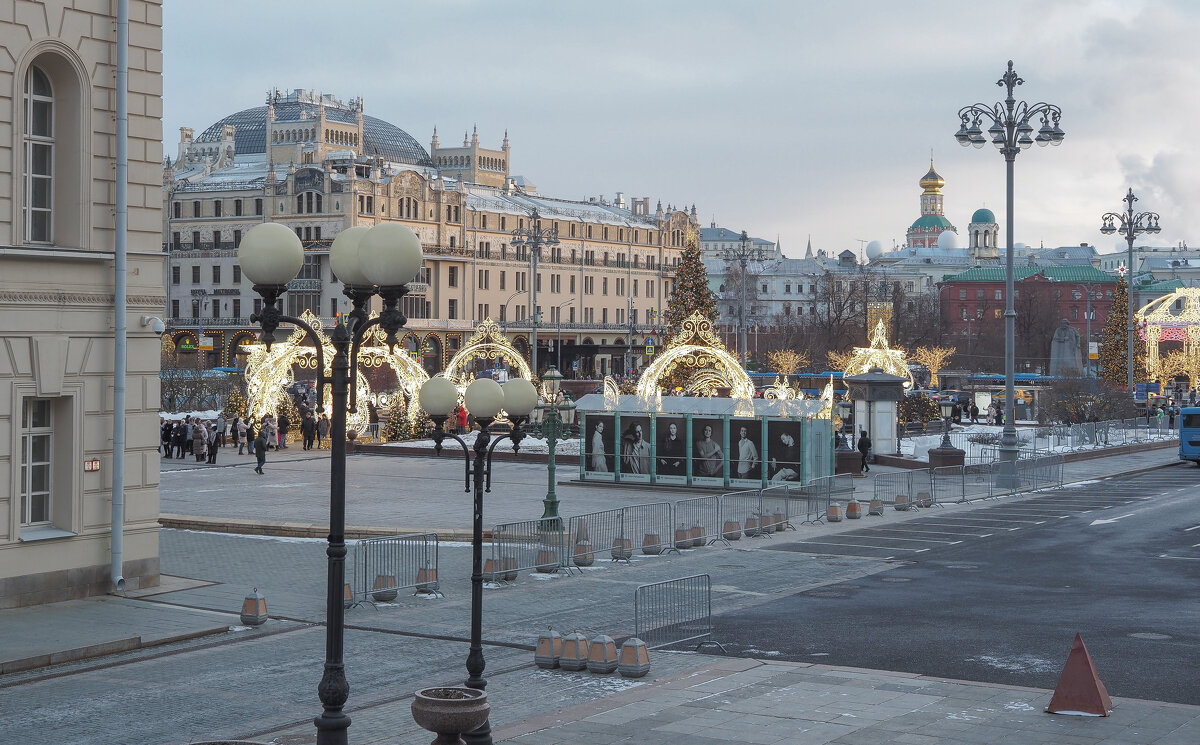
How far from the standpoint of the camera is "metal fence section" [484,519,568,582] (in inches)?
913

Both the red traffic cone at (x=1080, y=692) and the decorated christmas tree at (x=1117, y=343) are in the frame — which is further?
the decorated christmas tree at (x=1117, y=343)

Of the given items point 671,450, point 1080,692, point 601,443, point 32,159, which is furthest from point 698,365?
point 1080,692

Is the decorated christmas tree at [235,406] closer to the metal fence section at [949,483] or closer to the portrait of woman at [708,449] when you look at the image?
the portrait of woman at [708,449]

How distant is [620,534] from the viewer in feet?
85.3

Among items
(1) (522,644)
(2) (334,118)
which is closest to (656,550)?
(1) (522,644)

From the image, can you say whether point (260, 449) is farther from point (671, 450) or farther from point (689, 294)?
point (689, 294)

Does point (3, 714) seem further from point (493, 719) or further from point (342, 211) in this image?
point (342, 211)

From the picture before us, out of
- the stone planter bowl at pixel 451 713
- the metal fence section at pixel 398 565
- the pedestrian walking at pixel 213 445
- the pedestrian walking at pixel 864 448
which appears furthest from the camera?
the pedestrian walking at pixel 213 445

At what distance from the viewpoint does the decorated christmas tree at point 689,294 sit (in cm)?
5112

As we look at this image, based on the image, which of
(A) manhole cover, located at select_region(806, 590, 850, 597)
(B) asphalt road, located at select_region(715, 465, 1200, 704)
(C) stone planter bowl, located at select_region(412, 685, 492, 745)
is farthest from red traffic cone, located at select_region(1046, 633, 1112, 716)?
(A) manhole cover, located at select_region(806, 590, 850, 597)

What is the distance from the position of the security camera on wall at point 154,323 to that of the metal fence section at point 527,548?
642 centimetres

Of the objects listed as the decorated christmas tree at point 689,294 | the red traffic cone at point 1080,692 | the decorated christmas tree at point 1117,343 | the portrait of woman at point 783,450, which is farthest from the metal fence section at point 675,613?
the decorated christmas tree at point 1117,343

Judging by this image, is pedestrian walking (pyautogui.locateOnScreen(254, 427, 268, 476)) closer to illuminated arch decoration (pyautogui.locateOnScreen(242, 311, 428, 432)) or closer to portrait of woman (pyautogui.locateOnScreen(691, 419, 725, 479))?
illuminated arch decoration (pyautogui.locateOnScreen(242, 311, 428, 432))

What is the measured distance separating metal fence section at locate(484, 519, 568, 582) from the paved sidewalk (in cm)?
63
